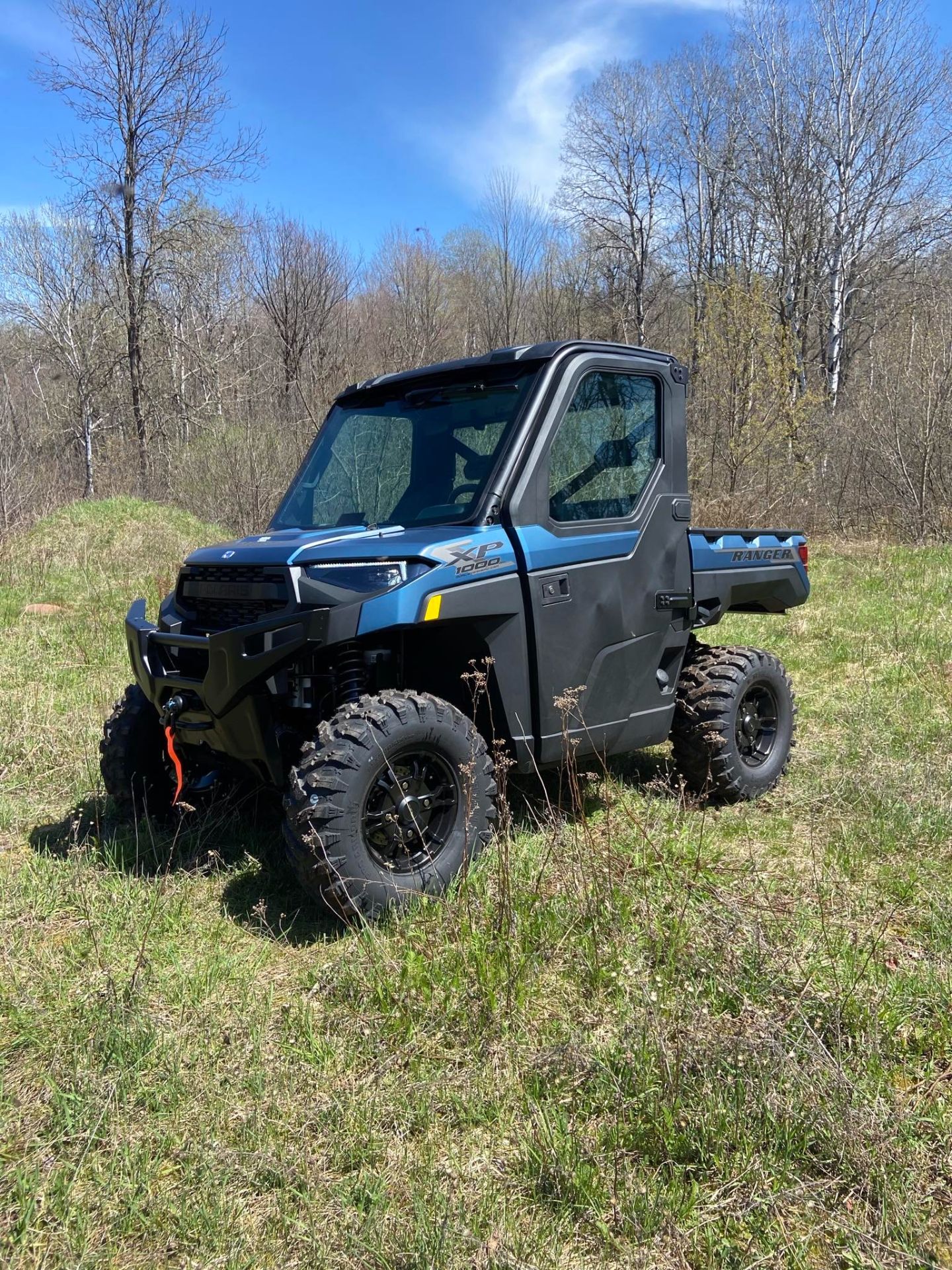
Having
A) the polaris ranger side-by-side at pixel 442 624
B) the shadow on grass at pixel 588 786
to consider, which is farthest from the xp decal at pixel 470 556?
the shadow on grass at pixel 588 786

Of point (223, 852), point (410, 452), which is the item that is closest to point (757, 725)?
point (410, 452)

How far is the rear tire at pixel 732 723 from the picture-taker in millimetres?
4844

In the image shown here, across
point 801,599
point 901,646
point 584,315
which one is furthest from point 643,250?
point 801,599

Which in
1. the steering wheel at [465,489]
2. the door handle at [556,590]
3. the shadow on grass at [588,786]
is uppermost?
the steering wheel at [465,489]

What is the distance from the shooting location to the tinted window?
4043 mm

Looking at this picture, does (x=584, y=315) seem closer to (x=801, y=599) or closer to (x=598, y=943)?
(x=801, y=599)

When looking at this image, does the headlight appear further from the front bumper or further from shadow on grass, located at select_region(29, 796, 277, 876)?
shadow on grass, located at select_region(29, 796, 277, 876)

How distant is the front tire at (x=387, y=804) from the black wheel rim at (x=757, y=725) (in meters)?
1.97

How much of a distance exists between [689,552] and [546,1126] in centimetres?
291

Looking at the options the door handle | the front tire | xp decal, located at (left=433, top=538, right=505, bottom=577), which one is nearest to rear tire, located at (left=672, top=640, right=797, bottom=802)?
the door handle

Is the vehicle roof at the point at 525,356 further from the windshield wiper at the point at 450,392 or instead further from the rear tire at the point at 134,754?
the rear tire at the point at 134,754

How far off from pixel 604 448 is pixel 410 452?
891mm

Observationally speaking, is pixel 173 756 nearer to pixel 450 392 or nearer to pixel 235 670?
pixel 235 670

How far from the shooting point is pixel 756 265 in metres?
28.7
